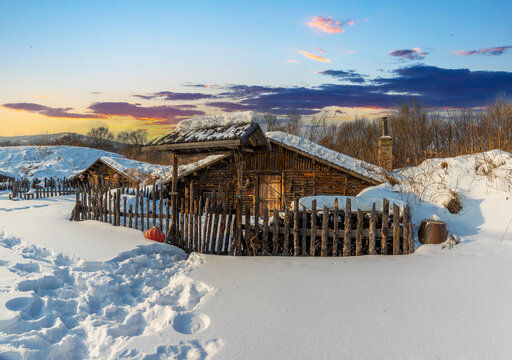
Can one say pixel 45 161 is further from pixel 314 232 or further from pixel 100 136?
pixel 314 232

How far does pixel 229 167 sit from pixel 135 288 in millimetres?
11966

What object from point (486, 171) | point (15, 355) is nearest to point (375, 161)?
point (486, 171)

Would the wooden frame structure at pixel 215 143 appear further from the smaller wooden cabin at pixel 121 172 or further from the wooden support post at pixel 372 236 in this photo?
the smaller wooden cabin at pixel 121 172

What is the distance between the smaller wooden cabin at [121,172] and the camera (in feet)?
81.6

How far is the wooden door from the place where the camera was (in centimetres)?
1545

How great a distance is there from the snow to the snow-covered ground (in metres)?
2.99

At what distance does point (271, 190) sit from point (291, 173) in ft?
4.73

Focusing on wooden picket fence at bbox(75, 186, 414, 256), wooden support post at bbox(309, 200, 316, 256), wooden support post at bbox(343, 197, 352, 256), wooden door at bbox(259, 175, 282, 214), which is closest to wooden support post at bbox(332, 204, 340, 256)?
wooden picket fence at bbox(75, 186, 414, 256)

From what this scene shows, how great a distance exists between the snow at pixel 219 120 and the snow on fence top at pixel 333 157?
7.78 metres

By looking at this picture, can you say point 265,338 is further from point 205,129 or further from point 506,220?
point 506,220

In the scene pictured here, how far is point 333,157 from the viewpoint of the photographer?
14031 mm

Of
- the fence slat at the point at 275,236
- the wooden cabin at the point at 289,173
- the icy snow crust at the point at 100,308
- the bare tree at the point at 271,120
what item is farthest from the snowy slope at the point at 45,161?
the fence slat at the point at 275,236

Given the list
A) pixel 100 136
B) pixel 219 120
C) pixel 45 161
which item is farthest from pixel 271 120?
pixel 100 136

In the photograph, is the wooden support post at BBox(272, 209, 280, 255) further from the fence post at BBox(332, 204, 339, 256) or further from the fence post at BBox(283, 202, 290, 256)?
the fence post at BBox(332, 204, 339, 256)
